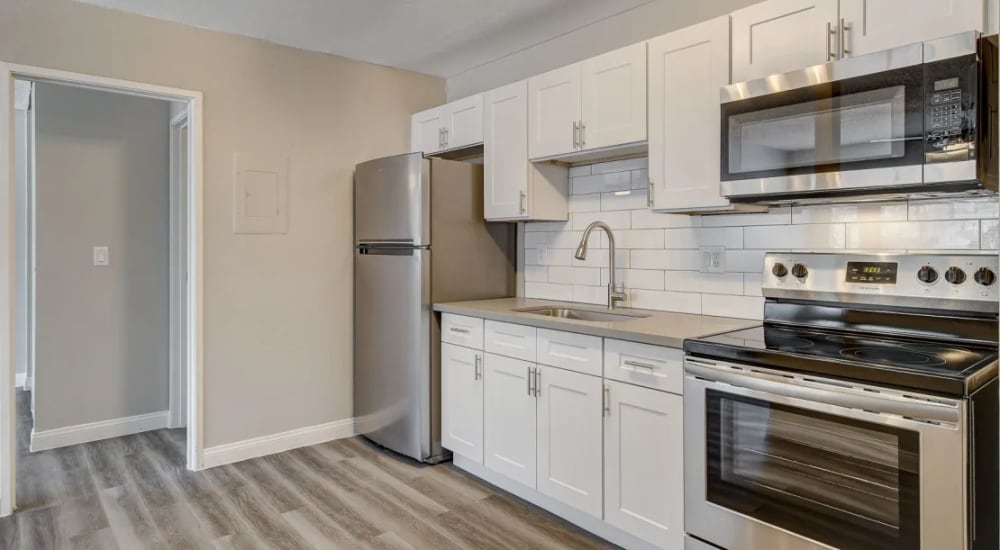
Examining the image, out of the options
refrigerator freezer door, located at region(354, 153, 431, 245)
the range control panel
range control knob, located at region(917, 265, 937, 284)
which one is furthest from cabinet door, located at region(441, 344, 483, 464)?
range control knob, located at region(917, 265, 937, 284)

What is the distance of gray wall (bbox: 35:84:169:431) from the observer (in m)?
3.72

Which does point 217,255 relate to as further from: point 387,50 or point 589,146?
point 589,146

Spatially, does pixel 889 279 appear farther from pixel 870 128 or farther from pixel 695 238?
pixel 695 238

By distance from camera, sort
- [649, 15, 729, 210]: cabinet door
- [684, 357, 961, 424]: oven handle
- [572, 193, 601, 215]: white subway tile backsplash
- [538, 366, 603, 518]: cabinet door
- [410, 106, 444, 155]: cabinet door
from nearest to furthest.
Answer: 1. [684, 357, 961, 424]: oven handle
2. [649, 15, 729, 210]: cabinet door
3. [538, 366, 603, 518]: cabinet door
4. [572, 193, 601, 215]: white subway tile backsplash
5. [410, 106, 444, 155]: cabinet door

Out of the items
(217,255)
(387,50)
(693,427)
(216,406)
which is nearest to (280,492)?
(216,406)

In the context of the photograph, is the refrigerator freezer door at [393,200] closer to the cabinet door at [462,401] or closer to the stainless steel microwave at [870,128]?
the cabinet door at [462,401]

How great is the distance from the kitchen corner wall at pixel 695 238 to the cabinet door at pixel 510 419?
0.68 metres

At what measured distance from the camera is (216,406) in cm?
336

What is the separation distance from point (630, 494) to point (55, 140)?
3.91 meters

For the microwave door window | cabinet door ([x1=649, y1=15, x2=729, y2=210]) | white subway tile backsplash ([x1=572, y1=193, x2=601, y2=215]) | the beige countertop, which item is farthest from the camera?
white subway tile backsplash ([x1=572, y1=193, x2=601, y2=215])

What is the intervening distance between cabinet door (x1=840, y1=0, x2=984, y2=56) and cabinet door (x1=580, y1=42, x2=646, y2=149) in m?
0.81

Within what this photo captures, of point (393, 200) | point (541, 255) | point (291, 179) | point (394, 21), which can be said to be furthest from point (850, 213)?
point (291, 179)

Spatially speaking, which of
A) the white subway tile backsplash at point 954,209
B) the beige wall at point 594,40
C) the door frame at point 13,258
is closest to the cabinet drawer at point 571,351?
the white subway tile backsplash at point 954,209

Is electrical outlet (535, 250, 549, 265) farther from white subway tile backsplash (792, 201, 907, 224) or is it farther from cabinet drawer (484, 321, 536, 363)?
white subway tile backsplash (792, 201, 907, 224)
